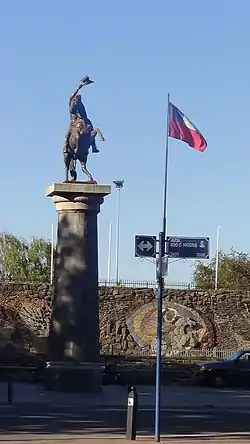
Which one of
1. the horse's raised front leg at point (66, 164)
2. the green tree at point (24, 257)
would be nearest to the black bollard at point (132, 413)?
the horse's raised front leg at point (66, 164)

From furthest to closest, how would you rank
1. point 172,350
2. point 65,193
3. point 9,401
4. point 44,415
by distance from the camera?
point 172,350, point 65,193, point 9,401, point 44,415

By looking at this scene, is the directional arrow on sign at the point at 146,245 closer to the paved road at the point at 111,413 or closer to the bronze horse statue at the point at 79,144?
the paved road at the point at 111,413

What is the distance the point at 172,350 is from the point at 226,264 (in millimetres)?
30545

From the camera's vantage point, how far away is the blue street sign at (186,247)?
18.3 metres

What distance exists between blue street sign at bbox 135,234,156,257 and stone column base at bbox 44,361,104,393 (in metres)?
14.5

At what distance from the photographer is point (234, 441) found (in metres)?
18.5

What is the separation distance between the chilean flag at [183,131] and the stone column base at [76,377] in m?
13.4

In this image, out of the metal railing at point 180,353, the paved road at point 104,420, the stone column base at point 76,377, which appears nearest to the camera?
the paved road at point 104,420

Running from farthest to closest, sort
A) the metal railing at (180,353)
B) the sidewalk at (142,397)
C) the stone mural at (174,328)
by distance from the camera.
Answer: the stone mural at (174,328) → the metal railing at (180,353) → the sidewalk at (142,397)

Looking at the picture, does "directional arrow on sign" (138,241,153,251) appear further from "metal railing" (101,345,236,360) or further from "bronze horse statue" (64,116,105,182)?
"metal railing" (101,345,236,360)

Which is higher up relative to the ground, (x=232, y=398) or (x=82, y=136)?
(x=82, y=136)

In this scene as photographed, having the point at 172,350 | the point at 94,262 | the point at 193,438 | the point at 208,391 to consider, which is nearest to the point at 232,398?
the point at 208,391

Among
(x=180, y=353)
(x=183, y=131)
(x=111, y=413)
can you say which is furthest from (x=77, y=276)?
(x=180, y=353)

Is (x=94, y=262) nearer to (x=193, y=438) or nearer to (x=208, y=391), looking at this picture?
(x=208, y=391)
